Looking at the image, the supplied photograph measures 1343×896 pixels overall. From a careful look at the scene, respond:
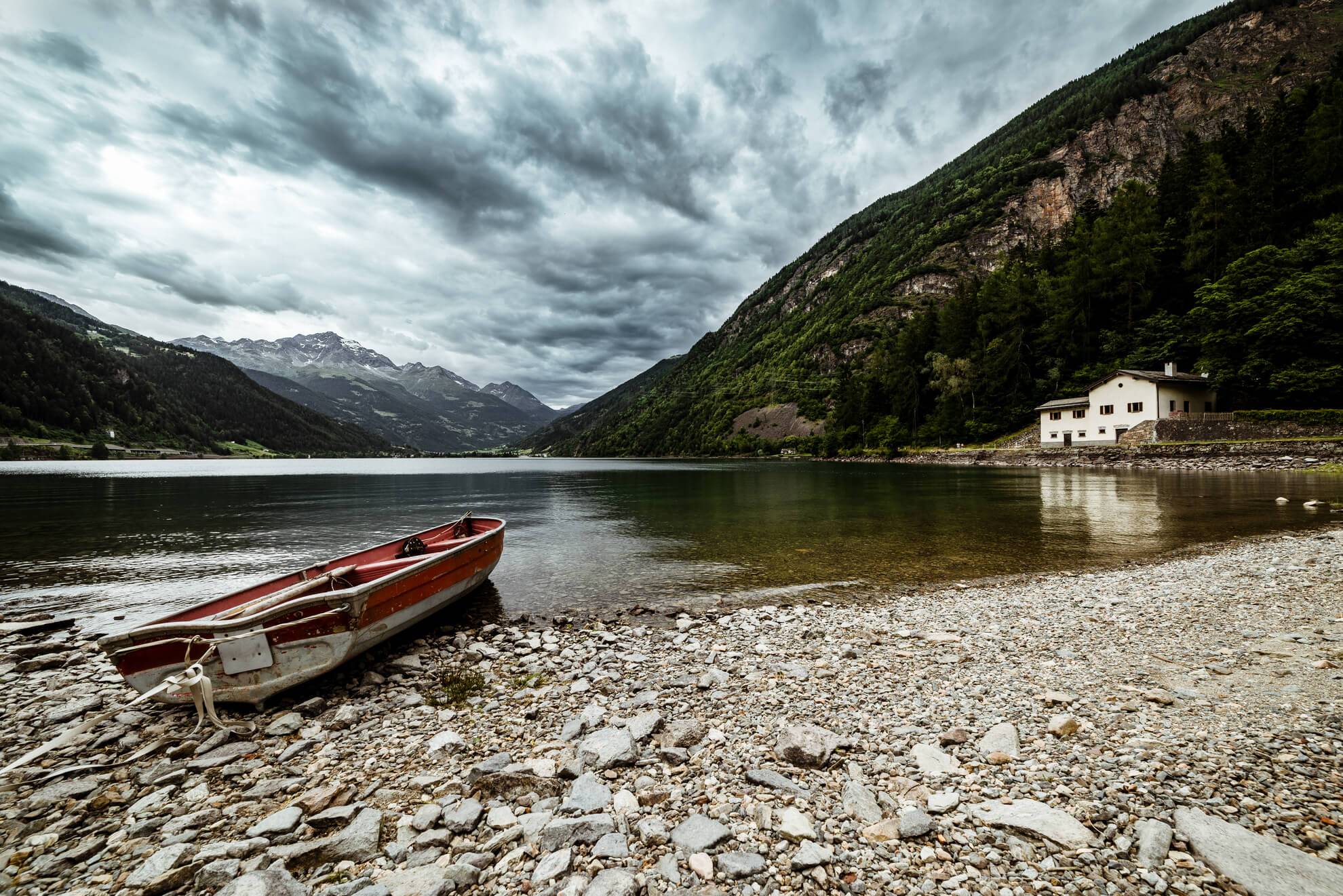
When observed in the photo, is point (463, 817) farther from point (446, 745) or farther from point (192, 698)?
point (192, 698)

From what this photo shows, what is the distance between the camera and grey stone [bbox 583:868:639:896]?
3.80 m

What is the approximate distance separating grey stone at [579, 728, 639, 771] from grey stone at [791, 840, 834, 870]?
228 centimetres

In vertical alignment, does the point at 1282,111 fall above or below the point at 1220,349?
above

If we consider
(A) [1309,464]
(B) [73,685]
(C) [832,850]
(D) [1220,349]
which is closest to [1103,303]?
(D) [1220,349]

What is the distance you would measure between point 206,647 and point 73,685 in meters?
4.29

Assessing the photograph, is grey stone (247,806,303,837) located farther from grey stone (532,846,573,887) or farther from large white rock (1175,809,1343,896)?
large white rock (1175,809,1343,896)

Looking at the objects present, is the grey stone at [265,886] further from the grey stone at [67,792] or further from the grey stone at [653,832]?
the grey stone at [653,832]

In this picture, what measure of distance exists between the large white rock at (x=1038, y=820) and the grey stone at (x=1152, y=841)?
289 mm

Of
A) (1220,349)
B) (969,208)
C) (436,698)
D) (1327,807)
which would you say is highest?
(969,208)

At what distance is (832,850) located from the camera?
418 centimetres

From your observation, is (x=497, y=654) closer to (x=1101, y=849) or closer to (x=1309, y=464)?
(x=1101, y=849)

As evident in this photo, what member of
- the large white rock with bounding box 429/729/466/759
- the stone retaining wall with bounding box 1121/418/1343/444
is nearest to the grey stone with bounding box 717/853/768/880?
the large white rock with bounding box 429/729/466/759

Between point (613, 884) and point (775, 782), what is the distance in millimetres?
1984

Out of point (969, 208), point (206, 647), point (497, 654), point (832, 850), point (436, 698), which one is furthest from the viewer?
point (969, 208)
